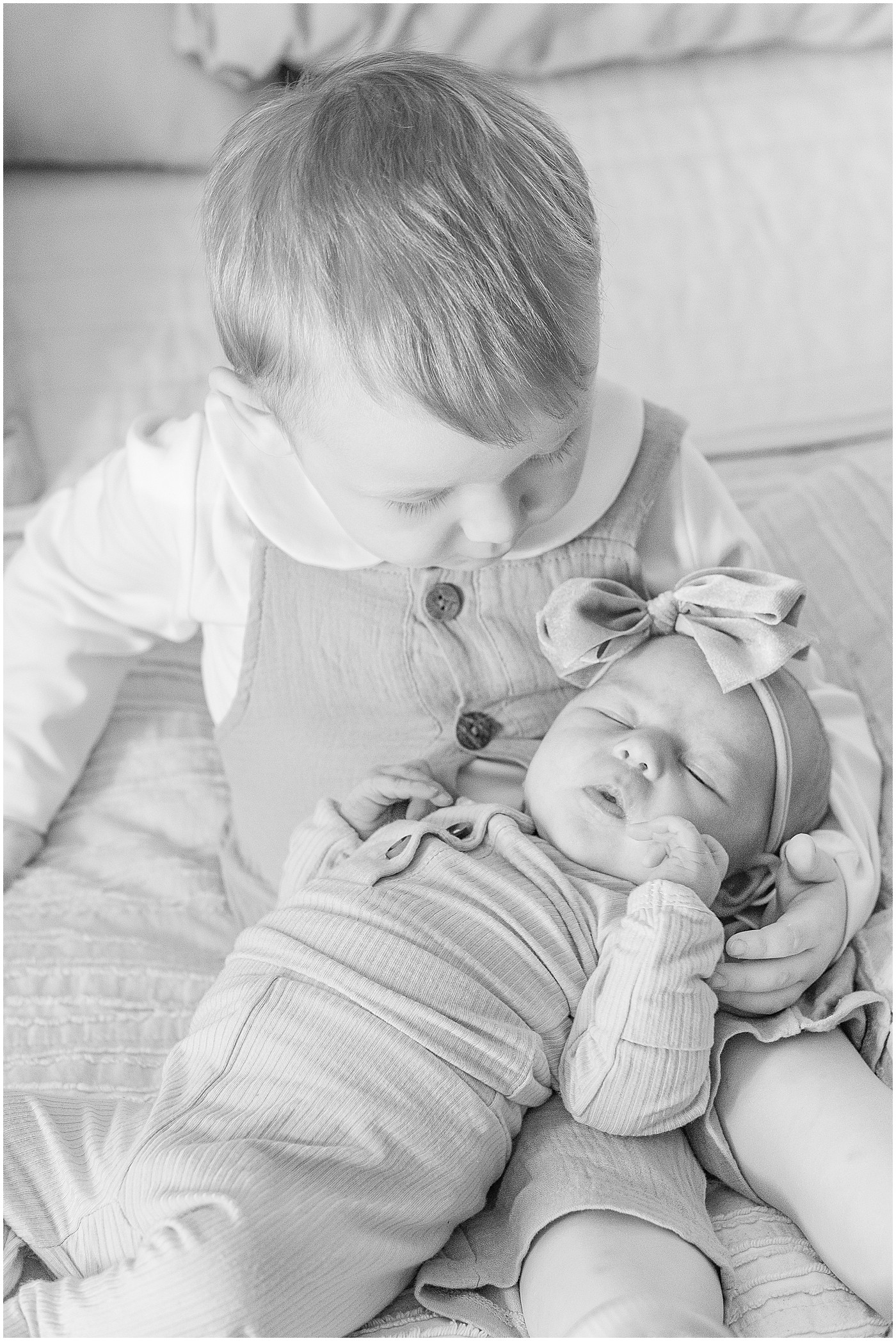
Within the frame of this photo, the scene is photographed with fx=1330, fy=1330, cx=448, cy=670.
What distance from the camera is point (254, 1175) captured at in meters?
0.83

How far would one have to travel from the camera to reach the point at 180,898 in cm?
126

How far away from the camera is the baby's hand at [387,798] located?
109 cm

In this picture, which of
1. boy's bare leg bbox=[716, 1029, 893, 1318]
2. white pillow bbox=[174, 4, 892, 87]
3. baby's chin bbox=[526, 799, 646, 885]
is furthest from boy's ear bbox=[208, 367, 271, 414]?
white pillow bbox=[174, 4, 892, 87]

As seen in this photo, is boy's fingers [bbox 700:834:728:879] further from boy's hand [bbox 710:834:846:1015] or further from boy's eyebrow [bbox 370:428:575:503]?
boy's eyebrow [bbox 370:428:575:503]

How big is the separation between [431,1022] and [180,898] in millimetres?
427

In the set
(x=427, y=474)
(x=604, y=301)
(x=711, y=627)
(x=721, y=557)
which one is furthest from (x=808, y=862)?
(x=604, y=301)

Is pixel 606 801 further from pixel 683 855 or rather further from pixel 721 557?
pixel 721 557

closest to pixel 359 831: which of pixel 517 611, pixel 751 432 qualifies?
pixel 517 611

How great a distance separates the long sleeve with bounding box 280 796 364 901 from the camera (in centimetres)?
107

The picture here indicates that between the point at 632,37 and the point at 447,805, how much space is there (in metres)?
1.32

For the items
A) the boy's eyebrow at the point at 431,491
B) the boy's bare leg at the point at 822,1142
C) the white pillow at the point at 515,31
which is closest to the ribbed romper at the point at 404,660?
the boy's eyebrow at the point at 431,491

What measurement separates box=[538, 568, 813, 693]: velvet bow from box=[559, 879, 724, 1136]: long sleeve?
21 cm

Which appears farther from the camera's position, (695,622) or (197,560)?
(197,560)

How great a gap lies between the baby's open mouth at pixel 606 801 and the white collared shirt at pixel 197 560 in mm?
195
